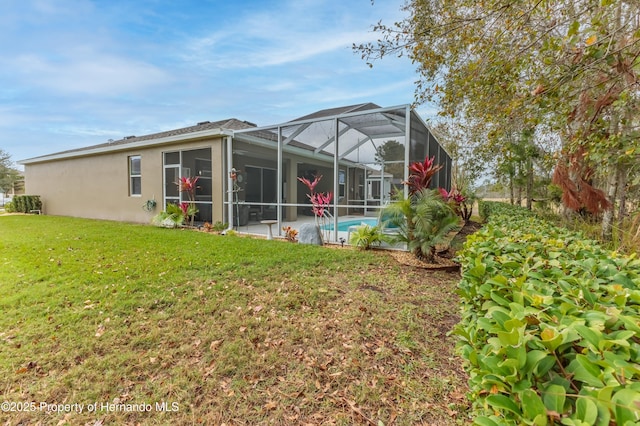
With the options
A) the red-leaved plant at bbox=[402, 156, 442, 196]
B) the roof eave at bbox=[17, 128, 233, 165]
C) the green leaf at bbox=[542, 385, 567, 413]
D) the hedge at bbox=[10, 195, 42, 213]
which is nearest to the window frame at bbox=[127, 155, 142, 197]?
the roof eave at bbox=[17, 128, 233, 165]

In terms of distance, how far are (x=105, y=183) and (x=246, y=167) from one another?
6.13 m

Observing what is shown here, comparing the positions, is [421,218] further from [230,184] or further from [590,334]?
[230,184]

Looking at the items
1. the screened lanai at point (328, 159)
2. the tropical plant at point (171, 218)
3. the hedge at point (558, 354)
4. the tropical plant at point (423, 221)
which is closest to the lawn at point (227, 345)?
the tropical plant at point (423, 221)

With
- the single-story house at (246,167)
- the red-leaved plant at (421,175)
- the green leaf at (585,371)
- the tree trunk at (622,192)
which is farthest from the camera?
the single-story house at (246,167)

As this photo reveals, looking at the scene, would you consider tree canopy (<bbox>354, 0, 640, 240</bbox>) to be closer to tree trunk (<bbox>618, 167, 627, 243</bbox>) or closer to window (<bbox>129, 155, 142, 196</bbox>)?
tree trunk (<bbox>618, 167, 627, 243</bbox>)

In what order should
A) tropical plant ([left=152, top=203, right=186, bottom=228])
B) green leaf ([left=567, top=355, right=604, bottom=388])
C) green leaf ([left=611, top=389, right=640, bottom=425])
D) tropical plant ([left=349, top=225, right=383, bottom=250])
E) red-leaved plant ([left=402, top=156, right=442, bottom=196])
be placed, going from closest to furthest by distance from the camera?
green leaf ([left=611, top=389, right=640, bottom=425]), green leaf ([left=567, top=355, right=604, bottom=388]), red-leaved plant ([left=402, top=156, right=442, bottom=196]), tropical plant ([left=349, top=225, right=383, bottom=250]), tropical plant ([left=152, top=203, right=186, bottom=228])

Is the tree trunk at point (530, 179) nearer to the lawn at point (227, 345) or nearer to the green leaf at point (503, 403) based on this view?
the lawn at point (227, 345)

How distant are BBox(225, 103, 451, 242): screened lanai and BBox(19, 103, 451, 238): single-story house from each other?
4 cm

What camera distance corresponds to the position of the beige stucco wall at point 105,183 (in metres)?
9.75

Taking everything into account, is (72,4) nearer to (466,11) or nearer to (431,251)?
(466,11)

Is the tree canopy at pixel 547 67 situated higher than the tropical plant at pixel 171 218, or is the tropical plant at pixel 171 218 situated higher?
the tree canopy at pixel 547 67

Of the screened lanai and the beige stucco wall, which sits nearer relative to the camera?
the screened lanai

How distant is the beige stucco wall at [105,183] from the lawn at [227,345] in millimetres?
5706

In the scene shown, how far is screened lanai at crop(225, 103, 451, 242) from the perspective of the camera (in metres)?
7.27
